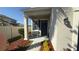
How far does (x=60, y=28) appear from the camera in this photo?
595cm

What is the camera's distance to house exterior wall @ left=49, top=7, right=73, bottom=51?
584 centimetres

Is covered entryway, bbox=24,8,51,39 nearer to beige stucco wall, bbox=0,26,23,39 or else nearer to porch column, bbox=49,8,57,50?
porch column, bbox=49,8,57,50

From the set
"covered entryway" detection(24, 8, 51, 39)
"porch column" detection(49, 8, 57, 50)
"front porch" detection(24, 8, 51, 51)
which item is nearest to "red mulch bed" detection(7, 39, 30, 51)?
"front porch" detection(24, 8, 51, 51)

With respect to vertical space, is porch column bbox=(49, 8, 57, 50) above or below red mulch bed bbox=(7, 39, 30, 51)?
above

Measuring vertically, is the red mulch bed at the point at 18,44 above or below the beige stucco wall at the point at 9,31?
below

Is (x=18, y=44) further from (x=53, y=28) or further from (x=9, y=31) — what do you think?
(x=53, y=28)

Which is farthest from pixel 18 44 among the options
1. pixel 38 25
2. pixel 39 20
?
pixel 39 20

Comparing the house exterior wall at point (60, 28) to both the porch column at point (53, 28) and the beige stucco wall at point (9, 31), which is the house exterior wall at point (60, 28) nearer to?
the porch column at point (53, 28)

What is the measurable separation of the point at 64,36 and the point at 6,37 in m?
Result: 1.69

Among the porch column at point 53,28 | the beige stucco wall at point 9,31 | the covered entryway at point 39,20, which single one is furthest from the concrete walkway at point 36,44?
the beige stucco wall at point 9,31

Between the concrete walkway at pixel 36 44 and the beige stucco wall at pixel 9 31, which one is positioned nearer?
the beige stucco wall at pixel 9 31

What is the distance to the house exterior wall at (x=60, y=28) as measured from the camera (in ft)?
19.2
